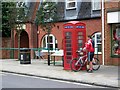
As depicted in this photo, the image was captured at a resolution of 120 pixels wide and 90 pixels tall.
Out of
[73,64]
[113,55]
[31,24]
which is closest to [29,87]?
[73,64]

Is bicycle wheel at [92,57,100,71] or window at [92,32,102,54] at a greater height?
window at [92,32,102,54]

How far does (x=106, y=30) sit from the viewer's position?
2241 centimetres

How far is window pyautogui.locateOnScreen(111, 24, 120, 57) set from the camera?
859 inches

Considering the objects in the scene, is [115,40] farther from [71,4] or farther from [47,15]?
Result: [71,4]

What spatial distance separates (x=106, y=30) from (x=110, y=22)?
80 cm

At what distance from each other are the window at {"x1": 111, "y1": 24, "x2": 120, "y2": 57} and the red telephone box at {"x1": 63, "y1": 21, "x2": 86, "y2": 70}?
3680 millimetres

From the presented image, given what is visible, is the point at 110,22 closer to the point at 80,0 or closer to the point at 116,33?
the point at 116,33

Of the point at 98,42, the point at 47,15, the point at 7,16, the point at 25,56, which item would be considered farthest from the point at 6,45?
the point at 98,42

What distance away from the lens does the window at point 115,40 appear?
71.6 ft

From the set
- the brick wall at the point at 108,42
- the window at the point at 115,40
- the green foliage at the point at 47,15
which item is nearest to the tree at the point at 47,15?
the green foliage at the point at 47,15

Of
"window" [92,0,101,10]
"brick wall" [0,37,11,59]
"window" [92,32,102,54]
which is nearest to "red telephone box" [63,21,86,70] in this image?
"window" [92,32,102,54]

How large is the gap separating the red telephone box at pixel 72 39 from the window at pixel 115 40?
3.68 meters

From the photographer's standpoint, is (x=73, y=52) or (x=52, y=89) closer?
(x=52, y=89)

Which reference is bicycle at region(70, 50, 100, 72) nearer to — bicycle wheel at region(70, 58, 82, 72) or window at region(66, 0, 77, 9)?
bicycle wheel at region(70, 58, 82, 72)
